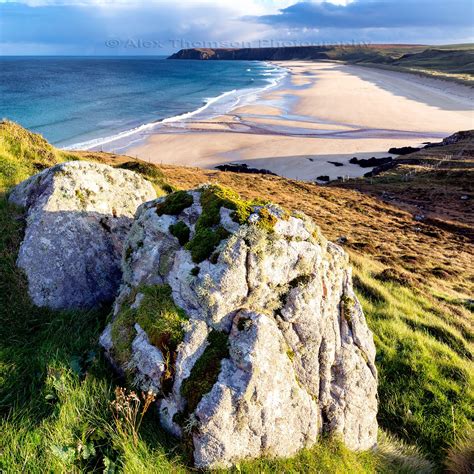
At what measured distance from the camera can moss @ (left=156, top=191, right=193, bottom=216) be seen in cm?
580

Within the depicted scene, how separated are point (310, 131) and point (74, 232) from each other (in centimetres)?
4955

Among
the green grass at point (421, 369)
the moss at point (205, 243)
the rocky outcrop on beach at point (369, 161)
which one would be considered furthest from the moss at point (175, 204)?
the rocky outcrop on beach at point (369, 161)

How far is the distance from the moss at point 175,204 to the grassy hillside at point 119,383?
1927 mm

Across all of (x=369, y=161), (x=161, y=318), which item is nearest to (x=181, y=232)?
(x=161, y=318)

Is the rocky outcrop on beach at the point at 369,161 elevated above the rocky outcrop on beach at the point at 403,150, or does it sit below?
below

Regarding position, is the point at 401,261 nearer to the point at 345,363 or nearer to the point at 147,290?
the point at 345,363

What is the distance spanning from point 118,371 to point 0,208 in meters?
4.99

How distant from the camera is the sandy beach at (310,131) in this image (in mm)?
39469

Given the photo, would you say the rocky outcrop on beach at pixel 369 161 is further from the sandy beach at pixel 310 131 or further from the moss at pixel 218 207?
the moss at pixel 218 207

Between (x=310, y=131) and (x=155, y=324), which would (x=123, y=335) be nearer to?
(x=155, y=324)

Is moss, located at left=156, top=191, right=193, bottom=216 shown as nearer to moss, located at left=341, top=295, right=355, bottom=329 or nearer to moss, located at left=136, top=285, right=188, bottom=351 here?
moss, located at left=136, top=285, right=188, bottom=351

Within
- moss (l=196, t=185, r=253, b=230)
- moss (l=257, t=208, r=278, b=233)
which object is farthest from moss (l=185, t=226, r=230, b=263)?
moss (l=257, t=208, r=278, b=233)

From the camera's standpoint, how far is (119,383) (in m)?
4.27

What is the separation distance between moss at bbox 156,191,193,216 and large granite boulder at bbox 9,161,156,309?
4.94ft
